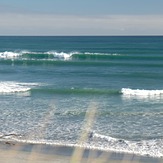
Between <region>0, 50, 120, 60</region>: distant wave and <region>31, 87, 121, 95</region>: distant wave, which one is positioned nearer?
<region>31, 87, 121, 95</region>: distant wave

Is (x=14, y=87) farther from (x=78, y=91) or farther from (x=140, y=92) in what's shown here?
(x=140, y=92)

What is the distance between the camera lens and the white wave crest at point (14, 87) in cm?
2125

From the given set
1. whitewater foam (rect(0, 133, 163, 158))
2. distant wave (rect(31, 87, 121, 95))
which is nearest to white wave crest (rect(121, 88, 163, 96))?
distant wave (rect(31, 87, 121, 95))

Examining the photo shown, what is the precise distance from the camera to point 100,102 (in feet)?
59.7

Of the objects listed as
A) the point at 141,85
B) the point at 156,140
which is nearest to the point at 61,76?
the point at 141,85

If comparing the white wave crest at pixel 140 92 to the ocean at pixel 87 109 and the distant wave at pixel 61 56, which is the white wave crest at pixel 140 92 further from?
the distant wave at pixel 61 56

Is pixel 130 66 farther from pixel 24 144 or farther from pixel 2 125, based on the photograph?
pixel 24 144

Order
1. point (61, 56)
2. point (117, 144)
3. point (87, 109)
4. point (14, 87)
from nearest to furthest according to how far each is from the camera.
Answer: point (87, 109) → point (117, 144) → point (14, 87) → point (61, 56)

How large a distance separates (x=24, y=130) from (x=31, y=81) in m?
13.2

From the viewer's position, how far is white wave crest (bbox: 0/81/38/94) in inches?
836

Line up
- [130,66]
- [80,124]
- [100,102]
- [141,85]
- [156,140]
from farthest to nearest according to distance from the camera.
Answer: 1. [130,66]
2. [141,85]
3. [100,102]
4. [80,124]
5. [156,140]

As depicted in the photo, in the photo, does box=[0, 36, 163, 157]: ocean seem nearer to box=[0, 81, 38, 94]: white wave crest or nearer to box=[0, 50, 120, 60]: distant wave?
box=[0, 81, 38, 94]: white wave crest

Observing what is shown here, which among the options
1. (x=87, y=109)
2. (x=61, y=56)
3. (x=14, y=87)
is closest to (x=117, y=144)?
(x=87, y=109)

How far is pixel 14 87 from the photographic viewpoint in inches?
885
